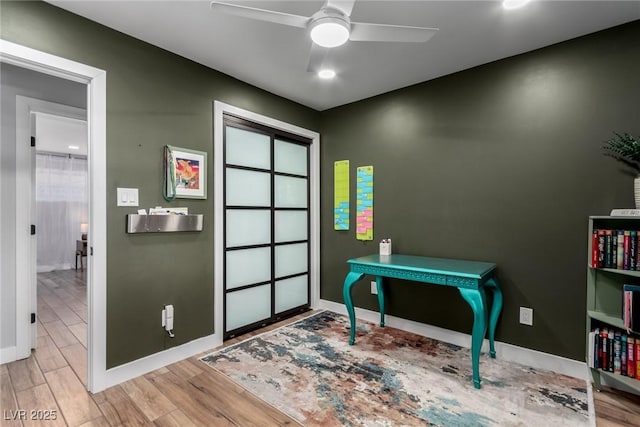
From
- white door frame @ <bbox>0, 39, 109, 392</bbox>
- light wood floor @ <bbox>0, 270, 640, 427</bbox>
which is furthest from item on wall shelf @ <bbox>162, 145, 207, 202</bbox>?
light wood floor @ <bbox>0, 270, 640, 427</bbox>

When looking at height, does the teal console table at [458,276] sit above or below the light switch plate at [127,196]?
below

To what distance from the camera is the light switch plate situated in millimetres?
2191

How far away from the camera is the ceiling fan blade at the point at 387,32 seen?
1.54 meters

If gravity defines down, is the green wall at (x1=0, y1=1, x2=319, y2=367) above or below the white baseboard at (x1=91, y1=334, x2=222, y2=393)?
above

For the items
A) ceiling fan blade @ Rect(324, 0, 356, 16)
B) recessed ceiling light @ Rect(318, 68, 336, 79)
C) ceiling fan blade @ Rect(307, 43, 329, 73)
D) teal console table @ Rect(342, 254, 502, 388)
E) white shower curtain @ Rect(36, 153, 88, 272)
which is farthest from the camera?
white shower curtain @ Rect(36, 153, 88, 272)

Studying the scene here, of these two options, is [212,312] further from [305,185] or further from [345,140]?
[345,140]

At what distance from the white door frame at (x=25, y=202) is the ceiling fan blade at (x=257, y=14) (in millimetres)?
2209

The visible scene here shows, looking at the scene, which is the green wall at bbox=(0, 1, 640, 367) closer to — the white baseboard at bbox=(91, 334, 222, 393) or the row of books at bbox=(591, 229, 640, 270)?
the white baseboard at bbox=(91, 334, 222, 393)

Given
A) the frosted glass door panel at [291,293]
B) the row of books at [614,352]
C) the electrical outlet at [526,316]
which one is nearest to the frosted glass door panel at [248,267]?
the frosted glass door panel at [291,293]

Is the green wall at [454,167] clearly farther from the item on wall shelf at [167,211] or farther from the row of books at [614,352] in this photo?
the row of books at [614,352]

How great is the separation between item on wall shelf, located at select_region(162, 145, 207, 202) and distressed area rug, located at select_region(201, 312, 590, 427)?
4.72 feet

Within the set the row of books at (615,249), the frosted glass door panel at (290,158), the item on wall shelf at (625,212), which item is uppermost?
the frosted glass door panel at (290,158)

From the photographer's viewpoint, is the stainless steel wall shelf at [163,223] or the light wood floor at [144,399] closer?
the light wood floor at [144,399]

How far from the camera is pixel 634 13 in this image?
78.3 inches
